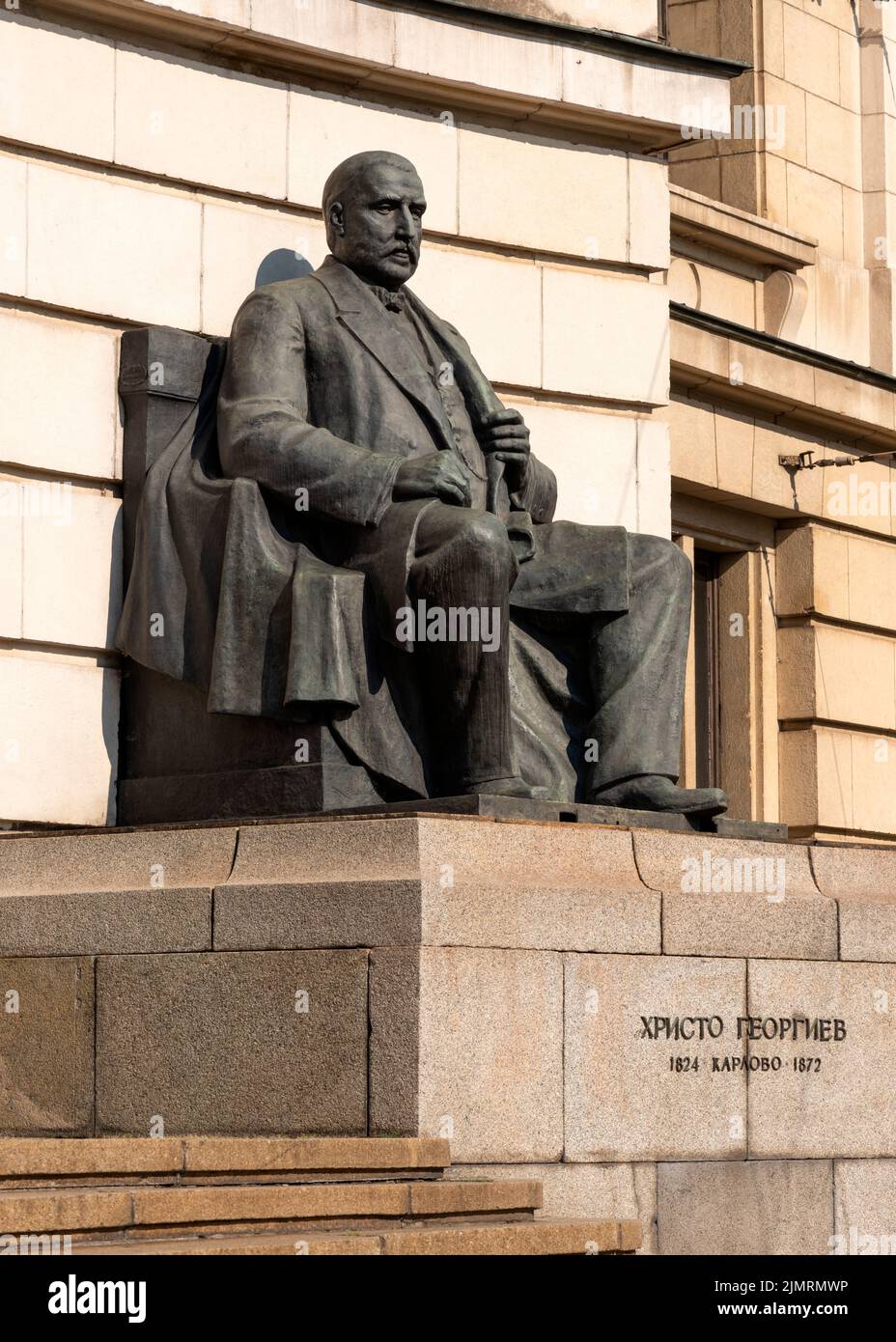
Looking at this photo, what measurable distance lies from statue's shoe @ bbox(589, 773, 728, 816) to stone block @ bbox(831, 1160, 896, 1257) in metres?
1.65

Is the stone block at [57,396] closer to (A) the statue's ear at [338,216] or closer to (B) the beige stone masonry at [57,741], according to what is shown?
(B) the beige stone masonry at [57,741]

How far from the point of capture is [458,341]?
1261 cm

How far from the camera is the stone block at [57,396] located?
12383 mm

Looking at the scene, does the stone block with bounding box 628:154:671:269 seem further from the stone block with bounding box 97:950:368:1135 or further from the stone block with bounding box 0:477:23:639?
the stone block with bounding box 97:950:368:1135

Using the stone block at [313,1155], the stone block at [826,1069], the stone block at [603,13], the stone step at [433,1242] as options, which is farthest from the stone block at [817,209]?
the stone step at [433,1242]

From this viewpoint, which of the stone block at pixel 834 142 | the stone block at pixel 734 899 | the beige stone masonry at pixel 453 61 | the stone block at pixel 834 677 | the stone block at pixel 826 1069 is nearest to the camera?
the stone block at pixel 734 899

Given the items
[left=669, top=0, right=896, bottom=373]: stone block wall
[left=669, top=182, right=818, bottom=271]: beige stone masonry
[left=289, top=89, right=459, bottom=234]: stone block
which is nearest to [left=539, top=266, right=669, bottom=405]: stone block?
[left=289, top=89, right=459, bottom=234]: stone block

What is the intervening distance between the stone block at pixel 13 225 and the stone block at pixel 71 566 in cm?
95

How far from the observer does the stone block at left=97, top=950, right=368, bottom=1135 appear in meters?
10.1

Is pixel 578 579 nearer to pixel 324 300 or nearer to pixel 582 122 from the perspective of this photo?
pixel 324 300

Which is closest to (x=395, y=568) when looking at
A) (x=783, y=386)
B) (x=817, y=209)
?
(x=783, y=386)

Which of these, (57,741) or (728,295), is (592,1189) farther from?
(728,295)

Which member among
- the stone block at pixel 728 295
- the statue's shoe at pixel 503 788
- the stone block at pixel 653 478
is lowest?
the statue's shoe at pixel 503 788

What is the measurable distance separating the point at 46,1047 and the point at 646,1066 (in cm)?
258
